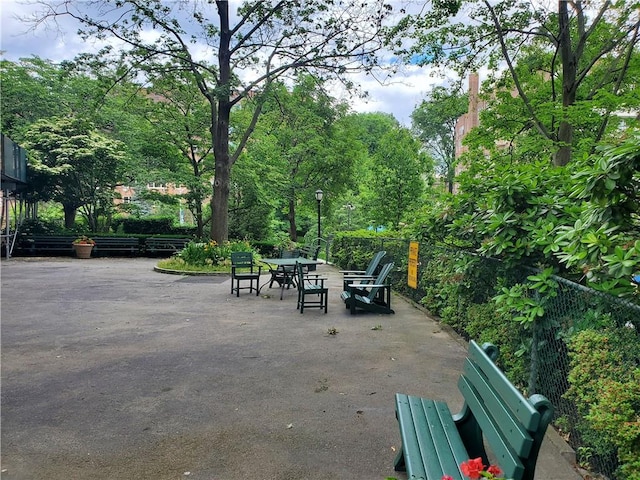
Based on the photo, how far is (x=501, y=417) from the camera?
190 centimetres

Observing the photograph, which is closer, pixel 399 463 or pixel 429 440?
pixel 429 440

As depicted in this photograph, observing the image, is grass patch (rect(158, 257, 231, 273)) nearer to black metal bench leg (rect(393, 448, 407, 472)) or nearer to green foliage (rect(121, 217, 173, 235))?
green foliage (rect(121, 217, 173, 235))

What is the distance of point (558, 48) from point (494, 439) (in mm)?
12386

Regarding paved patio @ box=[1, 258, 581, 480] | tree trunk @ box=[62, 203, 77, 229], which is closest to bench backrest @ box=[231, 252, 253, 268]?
paved patio @ box=[1, 258, 581, 480]

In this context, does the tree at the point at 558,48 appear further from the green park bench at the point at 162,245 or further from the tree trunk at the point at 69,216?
the tree trunk at the point at 69,216

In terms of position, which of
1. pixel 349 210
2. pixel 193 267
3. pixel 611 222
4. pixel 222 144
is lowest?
pixel 193 267

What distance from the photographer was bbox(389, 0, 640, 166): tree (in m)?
10.2

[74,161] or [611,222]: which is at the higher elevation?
[74,161]

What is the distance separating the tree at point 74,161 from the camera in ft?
67.9

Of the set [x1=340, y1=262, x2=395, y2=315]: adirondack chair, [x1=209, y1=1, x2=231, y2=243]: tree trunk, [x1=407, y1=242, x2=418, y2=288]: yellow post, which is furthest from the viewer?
[x1=209, y1=1, x2=231, y2=243]: tree trunk

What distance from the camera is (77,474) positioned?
2752 millimetres

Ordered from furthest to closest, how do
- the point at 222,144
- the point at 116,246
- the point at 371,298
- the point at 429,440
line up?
the point at 116,246 → the point at 222,144 → the point at 371,298 → the point at 429,440

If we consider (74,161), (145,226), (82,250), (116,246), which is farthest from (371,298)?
(145,226)

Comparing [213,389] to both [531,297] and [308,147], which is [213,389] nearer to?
[531,297]
